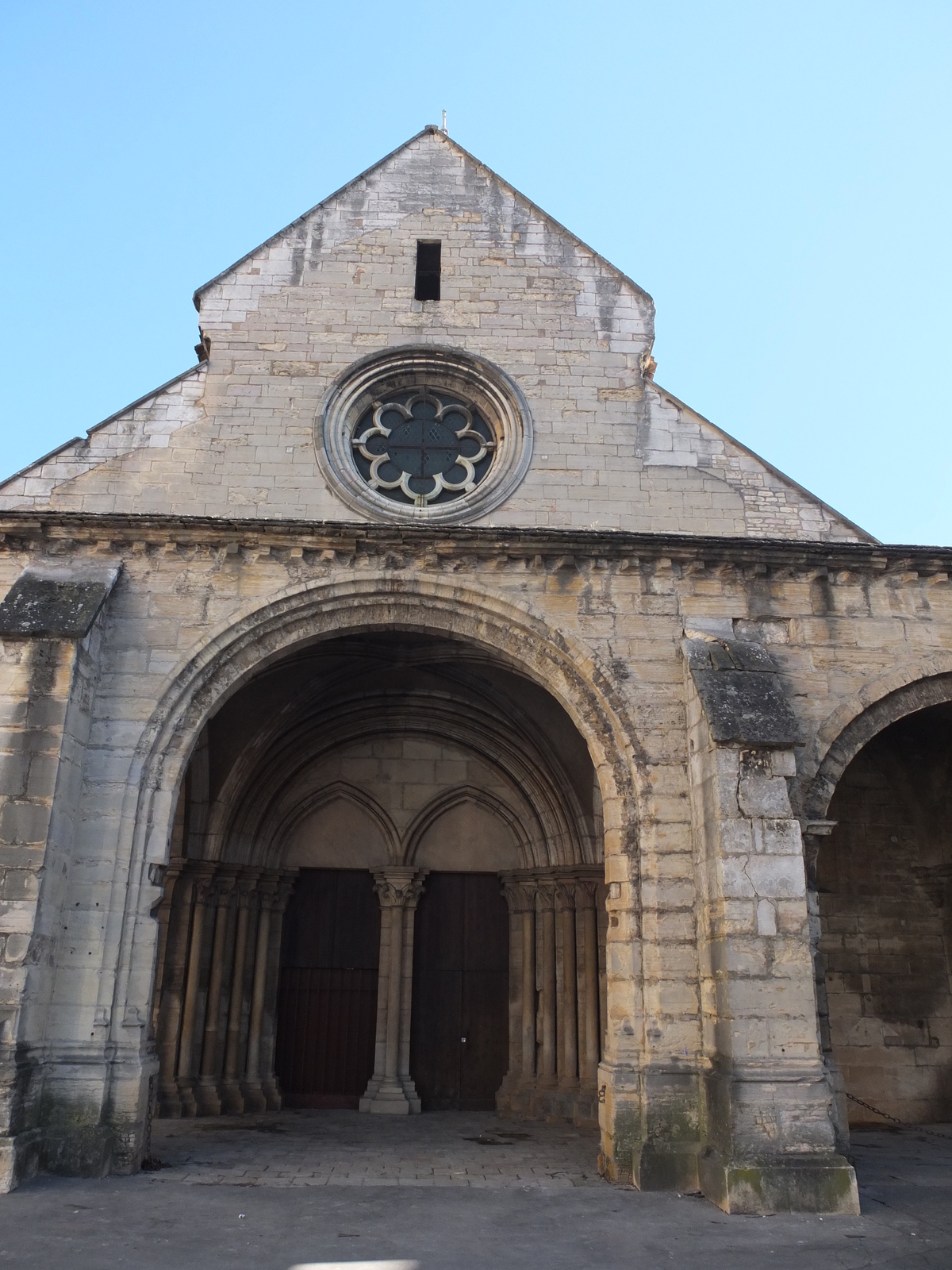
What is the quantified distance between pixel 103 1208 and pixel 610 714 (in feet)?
15.3

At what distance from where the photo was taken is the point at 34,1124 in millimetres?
6539

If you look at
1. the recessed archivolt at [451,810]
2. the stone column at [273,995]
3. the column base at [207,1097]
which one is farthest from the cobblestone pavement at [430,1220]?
the recessed archivolt at [451,810]

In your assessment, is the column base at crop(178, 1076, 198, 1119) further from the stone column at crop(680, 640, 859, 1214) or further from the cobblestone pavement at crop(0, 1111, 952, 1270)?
the stone column at crop(680, 640, 859, 1214)

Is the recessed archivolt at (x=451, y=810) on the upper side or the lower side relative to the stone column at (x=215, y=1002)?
upper

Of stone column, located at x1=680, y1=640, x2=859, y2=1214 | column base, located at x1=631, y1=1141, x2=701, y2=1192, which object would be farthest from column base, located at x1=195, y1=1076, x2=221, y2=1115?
stone column, located at x1=680, y1=640, x2=859, y2=1214

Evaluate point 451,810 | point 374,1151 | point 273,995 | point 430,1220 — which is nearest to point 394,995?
point 273,995

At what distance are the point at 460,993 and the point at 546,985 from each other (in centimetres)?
121

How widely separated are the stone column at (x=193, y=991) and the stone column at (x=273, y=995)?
0.87m

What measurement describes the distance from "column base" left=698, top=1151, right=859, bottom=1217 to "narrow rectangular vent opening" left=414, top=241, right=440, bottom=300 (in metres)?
7.88

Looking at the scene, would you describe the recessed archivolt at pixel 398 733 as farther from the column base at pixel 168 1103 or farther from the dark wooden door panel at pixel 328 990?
the column base at pixel 168 1103

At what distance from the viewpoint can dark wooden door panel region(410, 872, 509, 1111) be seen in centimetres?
1077

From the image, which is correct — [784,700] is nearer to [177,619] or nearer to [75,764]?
[177,619]

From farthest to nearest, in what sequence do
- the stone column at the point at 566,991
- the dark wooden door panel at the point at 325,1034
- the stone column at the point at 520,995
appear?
1. the dark wooden door panel at the point at 325,1034
2. the stone column at the point at 520,995
3. the stone column at the point at 566,991

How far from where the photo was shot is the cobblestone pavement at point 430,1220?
5.01 metres
